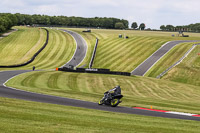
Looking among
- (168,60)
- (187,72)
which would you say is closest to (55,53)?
(168,60)

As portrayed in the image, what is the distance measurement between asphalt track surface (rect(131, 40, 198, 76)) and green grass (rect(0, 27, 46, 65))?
3343 centimetres

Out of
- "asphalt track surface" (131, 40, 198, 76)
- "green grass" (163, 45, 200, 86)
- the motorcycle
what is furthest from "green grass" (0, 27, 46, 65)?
the motorcycle

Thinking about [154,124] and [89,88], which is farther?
[89,88]

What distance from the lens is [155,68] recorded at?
73500 mm

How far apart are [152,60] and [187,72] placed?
16892mm

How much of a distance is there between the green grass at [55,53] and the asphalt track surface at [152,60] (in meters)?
22.1

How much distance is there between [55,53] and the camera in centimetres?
9594

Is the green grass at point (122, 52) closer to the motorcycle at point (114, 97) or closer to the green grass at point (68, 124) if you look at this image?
the motorcycle at point (114, 97)

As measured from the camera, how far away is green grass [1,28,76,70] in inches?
3263

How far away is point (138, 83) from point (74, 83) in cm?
1143

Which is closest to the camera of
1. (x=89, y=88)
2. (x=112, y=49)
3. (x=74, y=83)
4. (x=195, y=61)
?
(x=89, y=88)

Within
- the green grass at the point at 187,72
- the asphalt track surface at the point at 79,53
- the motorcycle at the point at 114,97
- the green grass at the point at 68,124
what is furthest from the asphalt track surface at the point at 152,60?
the green grass at the point at 68,124

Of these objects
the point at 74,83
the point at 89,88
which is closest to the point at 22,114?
the point at 89,88

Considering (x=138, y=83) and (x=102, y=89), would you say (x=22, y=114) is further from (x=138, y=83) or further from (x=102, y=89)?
(x=138, y=83)
